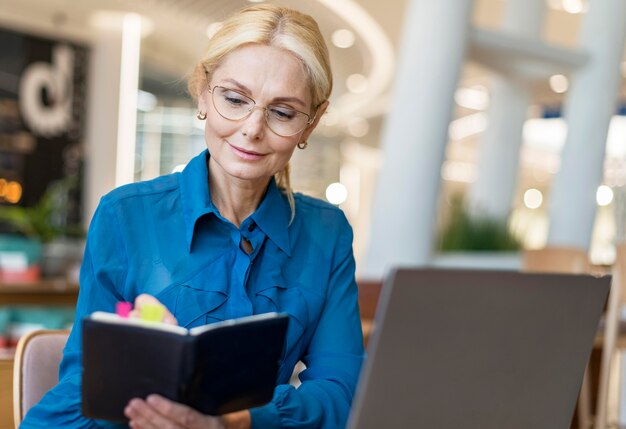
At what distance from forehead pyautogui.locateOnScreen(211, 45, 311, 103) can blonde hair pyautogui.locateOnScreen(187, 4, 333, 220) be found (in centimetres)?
1

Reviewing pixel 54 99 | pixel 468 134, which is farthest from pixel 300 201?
pixel 468 134

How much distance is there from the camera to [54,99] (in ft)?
38.3

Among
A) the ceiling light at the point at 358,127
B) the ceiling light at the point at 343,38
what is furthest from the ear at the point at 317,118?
the ceiling light at the point at 358,127

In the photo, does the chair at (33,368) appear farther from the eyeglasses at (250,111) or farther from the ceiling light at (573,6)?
the ceiling light at (573,6)

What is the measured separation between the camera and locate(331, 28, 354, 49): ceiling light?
40.9 feet

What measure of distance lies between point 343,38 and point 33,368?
11991mm

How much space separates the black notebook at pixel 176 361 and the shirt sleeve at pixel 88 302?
173mm

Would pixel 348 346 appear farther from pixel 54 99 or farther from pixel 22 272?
pixel 54 99

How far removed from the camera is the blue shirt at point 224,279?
1.24 m

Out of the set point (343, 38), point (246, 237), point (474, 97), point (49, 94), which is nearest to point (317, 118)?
point (246, 237)

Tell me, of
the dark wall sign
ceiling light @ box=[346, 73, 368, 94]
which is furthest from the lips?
ceiling light @ box=[346, 73, 368, 94]

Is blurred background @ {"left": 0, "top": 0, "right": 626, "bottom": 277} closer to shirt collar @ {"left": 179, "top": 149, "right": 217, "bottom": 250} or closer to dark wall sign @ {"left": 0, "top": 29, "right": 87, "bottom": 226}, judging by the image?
dark wall sign @ {"left": 0, "top": 29, "right": 87, "bottom": 226}

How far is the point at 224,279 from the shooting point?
1.31m

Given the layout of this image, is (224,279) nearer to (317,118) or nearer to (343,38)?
(317,118)
